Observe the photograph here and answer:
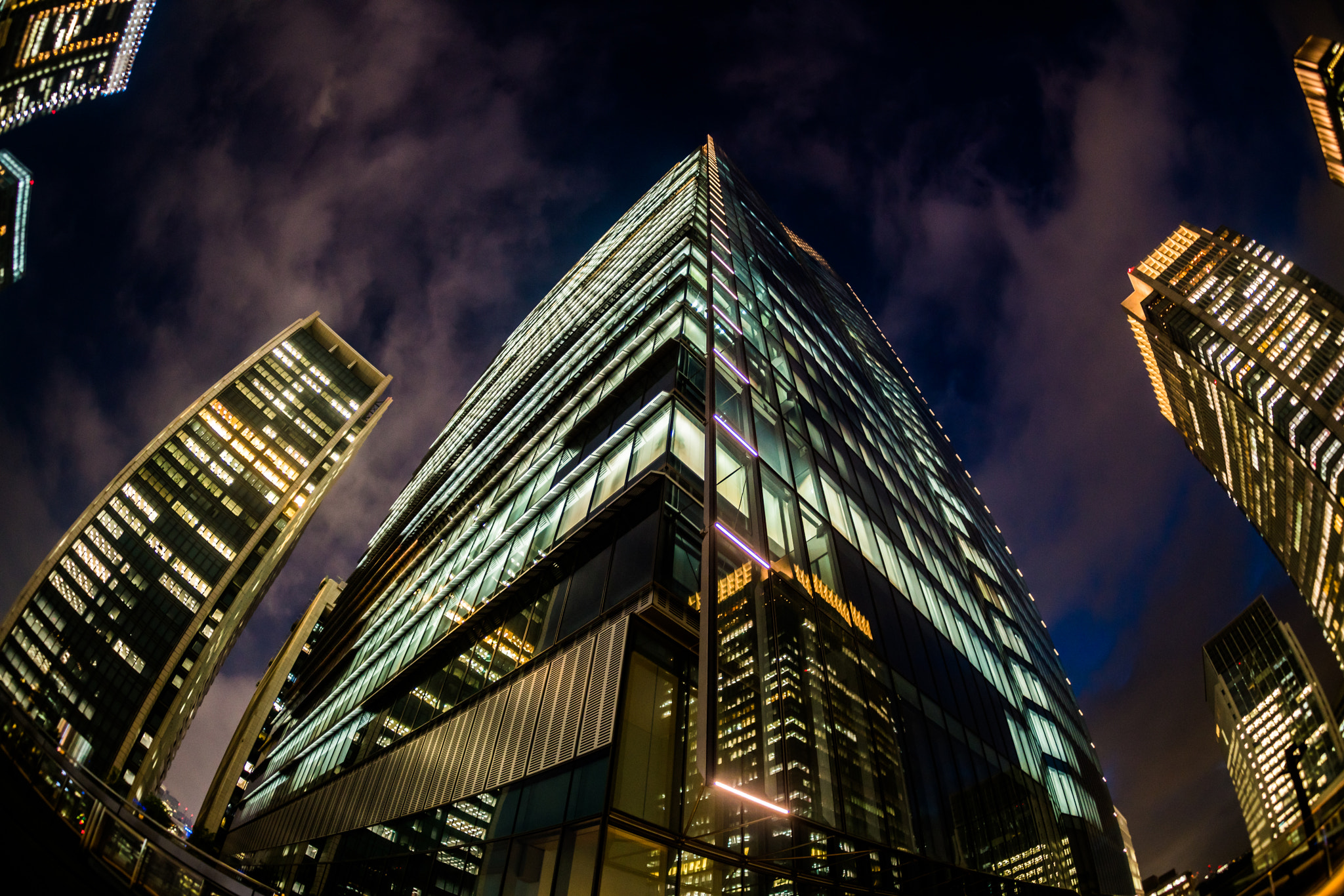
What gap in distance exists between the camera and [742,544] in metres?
13.2

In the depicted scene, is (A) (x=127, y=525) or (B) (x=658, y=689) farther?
(A) (x=127, y=525)

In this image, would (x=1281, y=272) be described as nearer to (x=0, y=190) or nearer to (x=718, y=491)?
(x=718, y=491)

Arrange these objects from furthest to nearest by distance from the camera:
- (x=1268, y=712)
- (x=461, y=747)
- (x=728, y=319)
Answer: (x=1268, y=712), (x=728, y=319), (x=461, y=747)

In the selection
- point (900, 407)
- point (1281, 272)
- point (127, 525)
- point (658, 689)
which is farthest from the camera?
point (1281, 272)

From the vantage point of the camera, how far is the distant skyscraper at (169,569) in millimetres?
90812

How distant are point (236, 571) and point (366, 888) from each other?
133722mm

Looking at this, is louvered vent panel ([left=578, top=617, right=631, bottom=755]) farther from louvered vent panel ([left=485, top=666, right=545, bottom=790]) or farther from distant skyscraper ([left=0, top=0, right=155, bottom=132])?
distant skyscraper ([left=0, top=0, right=155, bottom=132])

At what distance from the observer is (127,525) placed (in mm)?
106000

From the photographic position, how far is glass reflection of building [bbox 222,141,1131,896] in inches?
419

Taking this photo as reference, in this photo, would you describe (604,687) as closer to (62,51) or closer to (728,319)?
(728,319)

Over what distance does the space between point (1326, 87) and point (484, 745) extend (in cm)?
16771

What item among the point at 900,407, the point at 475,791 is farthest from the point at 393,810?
the point at 900,407

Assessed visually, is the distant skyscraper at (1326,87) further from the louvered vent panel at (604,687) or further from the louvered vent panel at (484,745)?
the louvered vent panel at (484,745)

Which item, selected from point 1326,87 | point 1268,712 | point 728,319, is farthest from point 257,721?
point 1268,712
